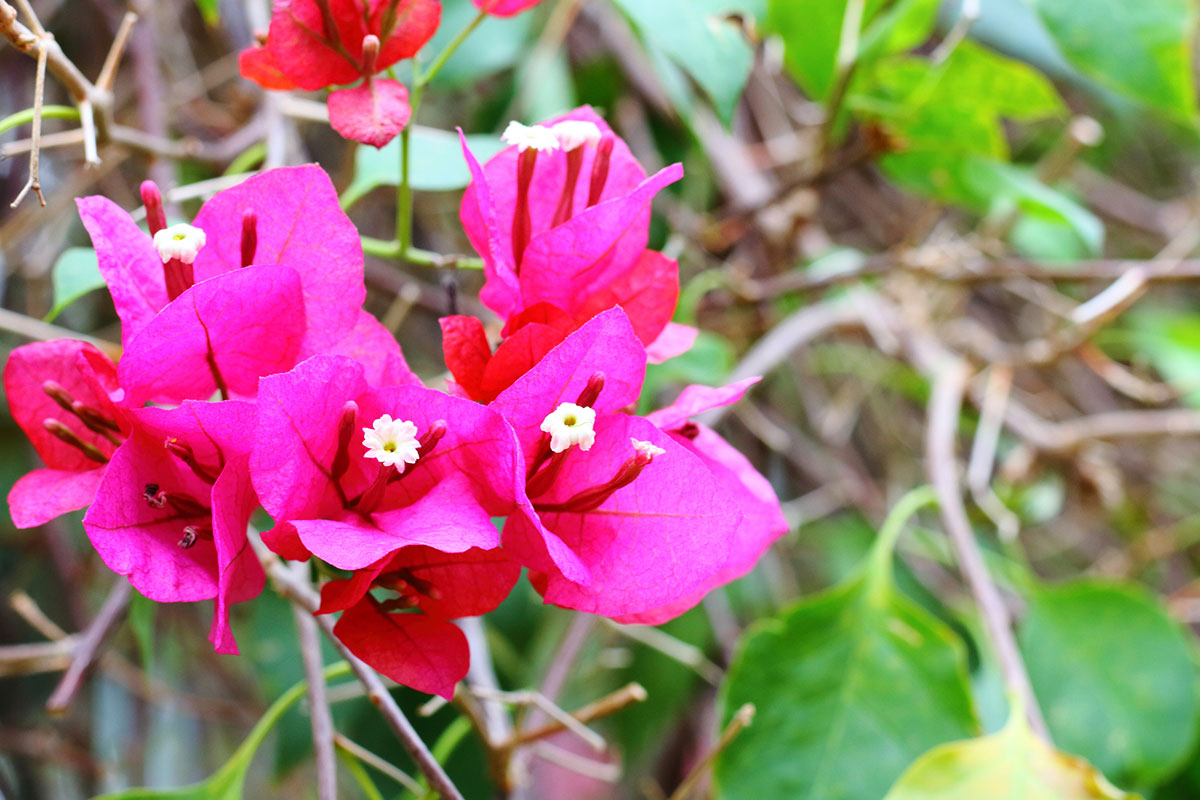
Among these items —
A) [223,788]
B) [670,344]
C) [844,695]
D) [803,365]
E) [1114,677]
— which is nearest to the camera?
[670,344]

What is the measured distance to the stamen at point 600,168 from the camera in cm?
38

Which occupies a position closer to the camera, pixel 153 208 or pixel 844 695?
pixel 153 208

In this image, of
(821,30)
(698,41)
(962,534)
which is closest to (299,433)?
(698,41)

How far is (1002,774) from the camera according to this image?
510 mm

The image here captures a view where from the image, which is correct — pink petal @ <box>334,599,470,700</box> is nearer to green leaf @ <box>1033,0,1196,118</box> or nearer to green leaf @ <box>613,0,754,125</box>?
green leaf @ <box>613,0,754,125</box>

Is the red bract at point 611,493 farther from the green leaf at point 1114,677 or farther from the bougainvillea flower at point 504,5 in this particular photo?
the green leaf at point 1114,677

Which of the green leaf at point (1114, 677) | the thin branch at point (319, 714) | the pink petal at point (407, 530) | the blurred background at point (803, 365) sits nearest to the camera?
the pink petal at point (407, 530)

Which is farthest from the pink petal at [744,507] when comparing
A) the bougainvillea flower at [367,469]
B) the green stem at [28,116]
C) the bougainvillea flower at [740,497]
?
the green stem at [28,116]

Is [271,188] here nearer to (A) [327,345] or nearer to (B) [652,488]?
(A) [327,345]

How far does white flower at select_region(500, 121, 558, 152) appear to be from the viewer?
0.36 m

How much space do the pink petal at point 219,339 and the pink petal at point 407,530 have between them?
0.08 metres

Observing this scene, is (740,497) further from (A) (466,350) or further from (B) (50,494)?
(B) (50,494)

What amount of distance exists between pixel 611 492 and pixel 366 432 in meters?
0.09

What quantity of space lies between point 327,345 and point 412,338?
0.81 metres
